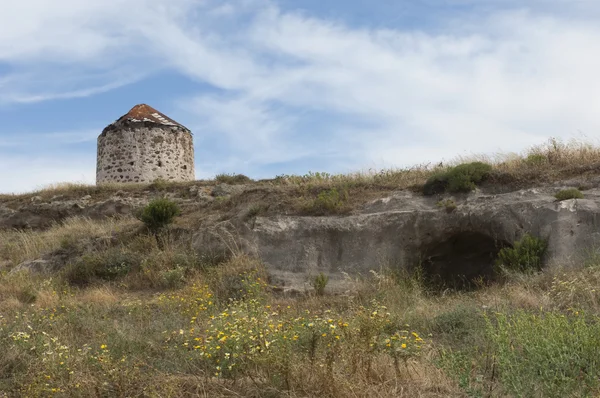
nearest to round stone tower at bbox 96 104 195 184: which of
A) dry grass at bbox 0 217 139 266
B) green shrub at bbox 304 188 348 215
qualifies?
dry grass at bbox 0 217 139 266

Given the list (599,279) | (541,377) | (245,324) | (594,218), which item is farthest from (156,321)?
(594,218)

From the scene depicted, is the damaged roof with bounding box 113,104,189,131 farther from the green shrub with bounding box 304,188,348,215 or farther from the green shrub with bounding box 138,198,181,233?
the green shrub with bounding box 304,188,348,215

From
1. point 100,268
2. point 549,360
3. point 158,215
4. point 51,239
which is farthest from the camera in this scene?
point 51,239

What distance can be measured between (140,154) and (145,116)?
1.83 m

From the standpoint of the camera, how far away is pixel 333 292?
37.7 feet

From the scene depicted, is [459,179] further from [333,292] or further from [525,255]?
[333,292]

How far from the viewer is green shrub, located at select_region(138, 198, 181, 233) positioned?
1513 centimetres

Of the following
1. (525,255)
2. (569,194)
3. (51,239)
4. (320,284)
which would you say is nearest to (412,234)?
(320,284)

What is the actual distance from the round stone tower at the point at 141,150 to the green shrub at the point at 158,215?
8.36m

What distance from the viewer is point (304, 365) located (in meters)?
5.33

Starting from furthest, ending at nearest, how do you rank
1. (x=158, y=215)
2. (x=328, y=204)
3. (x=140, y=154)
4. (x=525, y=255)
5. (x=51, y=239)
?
(x=140, y=154) < (x=51, y=239) < (x=158, y=215) < (x=328, y=204) < (x=525, y=255)

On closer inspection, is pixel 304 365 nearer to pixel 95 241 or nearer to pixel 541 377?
pixel 541 377

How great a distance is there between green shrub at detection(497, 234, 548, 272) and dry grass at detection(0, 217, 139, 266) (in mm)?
9726

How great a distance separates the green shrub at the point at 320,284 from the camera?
11572 millimetres
